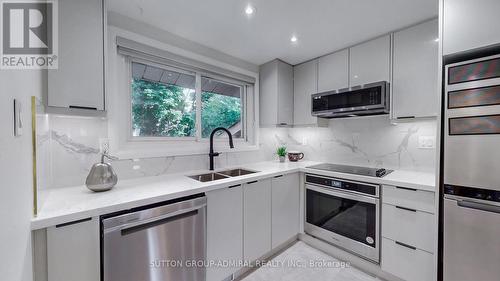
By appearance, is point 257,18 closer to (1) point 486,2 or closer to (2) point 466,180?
(1) point 486,2

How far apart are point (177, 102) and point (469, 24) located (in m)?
2.34

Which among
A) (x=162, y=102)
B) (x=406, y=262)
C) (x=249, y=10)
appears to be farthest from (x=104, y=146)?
(x=406, y=262)

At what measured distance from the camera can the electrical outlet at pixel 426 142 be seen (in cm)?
184

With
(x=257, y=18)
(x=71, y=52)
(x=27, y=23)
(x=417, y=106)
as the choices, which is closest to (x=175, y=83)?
(x=71, y=52)

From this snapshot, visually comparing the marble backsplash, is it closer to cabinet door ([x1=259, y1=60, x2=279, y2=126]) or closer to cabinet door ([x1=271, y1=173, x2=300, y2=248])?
cabinet door ([x1=259, y1=60, x2=279, y2=126])

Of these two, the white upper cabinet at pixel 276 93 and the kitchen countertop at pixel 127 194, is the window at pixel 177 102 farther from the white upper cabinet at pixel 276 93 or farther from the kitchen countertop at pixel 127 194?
the kitchen countertop at pixel 127 194

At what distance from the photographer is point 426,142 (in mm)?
1884

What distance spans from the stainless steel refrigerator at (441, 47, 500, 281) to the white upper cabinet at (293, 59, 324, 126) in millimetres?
1344

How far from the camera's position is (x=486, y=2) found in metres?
1.12

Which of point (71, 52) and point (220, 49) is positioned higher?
point (220, 49)

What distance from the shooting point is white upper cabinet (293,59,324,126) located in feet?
8.19

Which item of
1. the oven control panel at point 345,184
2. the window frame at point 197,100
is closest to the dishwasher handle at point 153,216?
the window frame at point 197,100

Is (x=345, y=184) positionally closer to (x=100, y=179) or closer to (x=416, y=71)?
(x=416, y=71)

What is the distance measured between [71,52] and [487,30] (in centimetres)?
250
